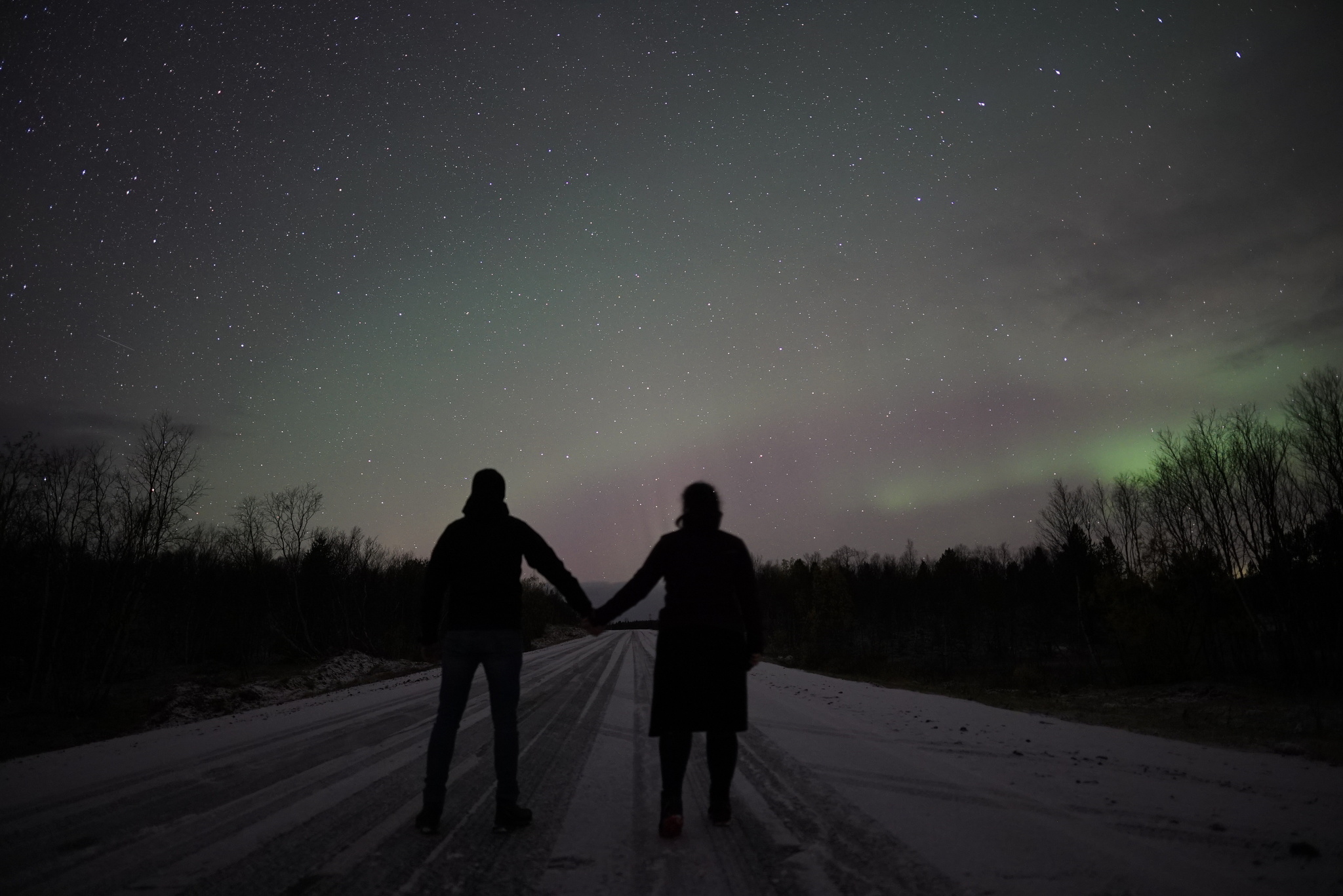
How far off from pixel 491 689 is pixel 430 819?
724 millimetres

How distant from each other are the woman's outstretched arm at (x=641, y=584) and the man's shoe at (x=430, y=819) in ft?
4.62

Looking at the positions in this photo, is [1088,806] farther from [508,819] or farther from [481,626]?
[481,626]

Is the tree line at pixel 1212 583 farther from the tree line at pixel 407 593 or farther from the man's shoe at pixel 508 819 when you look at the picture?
the man's shoe at pixel 508 819

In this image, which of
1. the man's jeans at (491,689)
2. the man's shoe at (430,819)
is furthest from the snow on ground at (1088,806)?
the man's shoe at (430,819)

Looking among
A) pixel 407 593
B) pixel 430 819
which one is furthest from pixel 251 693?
pixel 407 593

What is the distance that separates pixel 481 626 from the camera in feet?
12.1

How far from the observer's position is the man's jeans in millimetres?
3570

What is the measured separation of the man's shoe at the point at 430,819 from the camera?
3412 millimetres

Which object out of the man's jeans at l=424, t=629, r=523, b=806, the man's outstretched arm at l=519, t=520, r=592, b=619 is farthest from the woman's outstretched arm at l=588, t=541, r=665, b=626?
the man's jeans at l=424, t=629, r=523, b=806

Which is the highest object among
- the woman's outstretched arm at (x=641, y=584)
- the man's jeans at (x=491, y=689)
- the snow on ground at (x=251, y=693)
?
the woman's outstretched arm at (x=641, y=584)

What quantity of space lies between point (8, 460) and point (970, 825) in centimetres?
3322

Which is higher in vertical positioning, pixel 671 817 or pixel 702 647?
pixel 702 647

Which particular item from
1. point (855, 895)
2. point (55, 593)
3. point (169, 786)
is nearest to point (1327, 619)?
point (855, 895)

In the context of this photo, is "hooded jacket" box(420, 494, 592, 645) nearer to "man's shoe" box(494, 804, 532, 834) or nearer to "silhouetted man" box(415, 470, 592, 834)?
"silhouetted man" box(415, 470, 592, 834)
